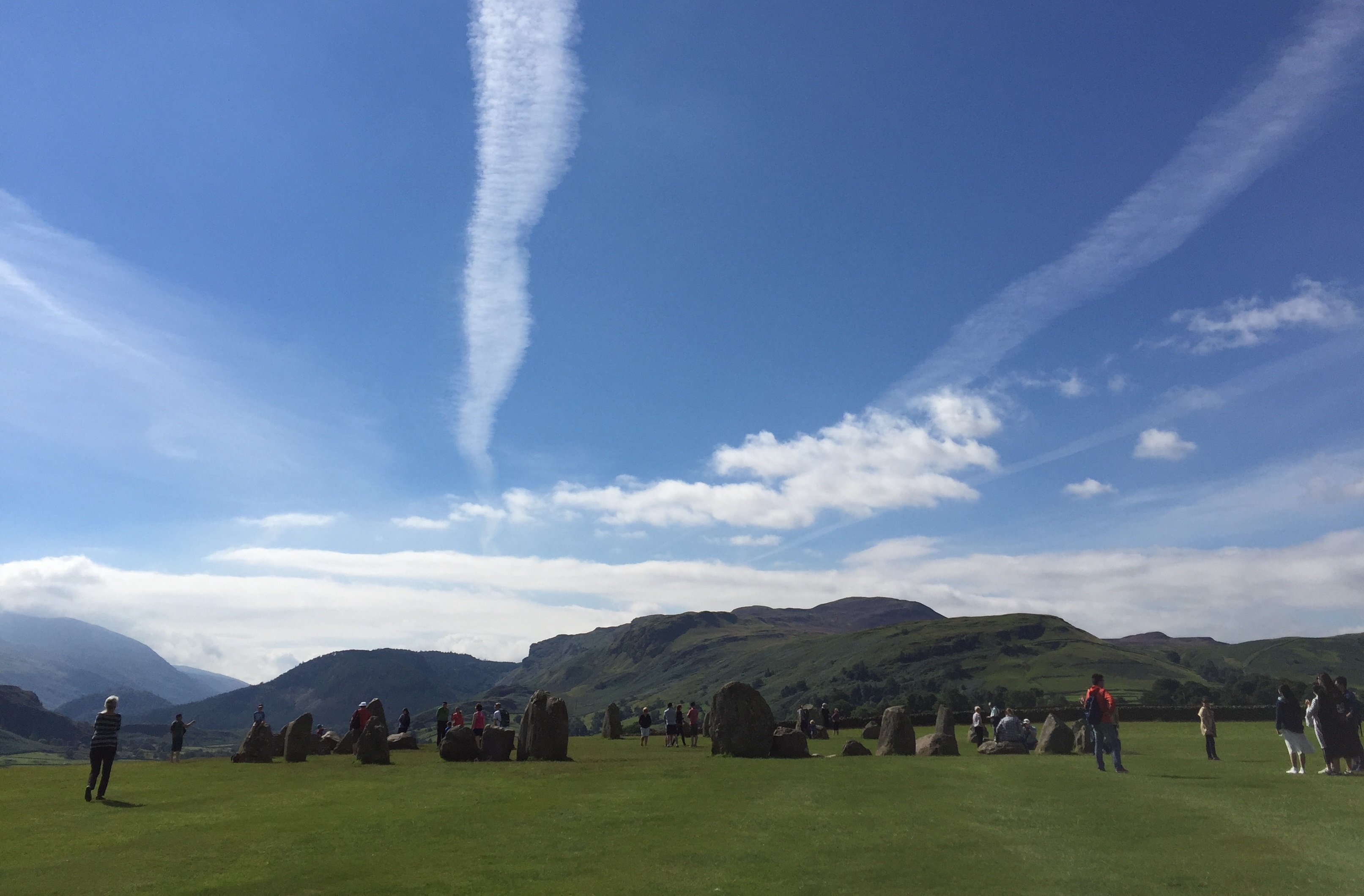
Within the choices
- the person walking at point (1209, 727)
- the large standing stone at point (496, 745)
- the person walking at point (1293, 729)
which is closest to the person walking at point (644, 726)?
the large standing stone at point (496, 745)

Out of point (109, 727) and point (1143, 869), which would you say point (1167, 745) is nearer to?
point (1143, 869)

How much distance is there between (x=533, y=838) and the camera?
1403cm

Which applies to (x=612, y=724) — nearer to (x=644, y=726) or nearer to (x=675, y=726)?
(x=644, y=726)

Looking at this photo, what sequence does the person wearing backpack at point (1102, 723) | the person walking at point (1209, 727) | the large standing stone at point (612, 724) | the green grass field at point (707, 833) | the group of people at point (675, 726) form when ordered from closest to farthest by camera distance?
1. the green grass field at point (707, 833)
2. the person wearing backpack at point (1102, 723)
3. the person walking at point (1209, 727)
4. the group of people at point (675, 726)
5. the large standing stone at point (612, 724)

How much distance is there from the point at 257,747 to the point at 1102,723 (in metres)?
29.2

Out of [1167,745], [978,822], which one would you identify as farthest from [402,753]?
[1167,745]

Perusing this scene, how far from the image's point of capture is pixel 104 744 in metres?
18.5

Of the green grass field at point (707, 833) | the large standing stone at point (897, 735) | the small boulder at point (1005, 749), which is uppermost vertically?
the large standing stone at point (897, 735)

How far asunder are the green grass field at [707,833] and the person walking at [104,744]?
0.51 m

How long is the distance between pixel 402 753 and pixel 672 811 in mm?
22191

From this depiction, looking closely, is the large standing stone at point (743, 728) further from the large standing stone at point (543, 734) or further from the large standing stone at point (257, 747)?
the large standing stone at point (257, 747)

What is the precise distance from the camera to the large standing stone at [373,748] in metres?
29.5

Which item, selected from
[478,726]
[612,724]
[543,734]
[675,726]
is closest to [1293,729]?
[543,734]

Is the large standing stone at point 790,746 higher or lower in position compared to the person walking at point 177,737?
lower
